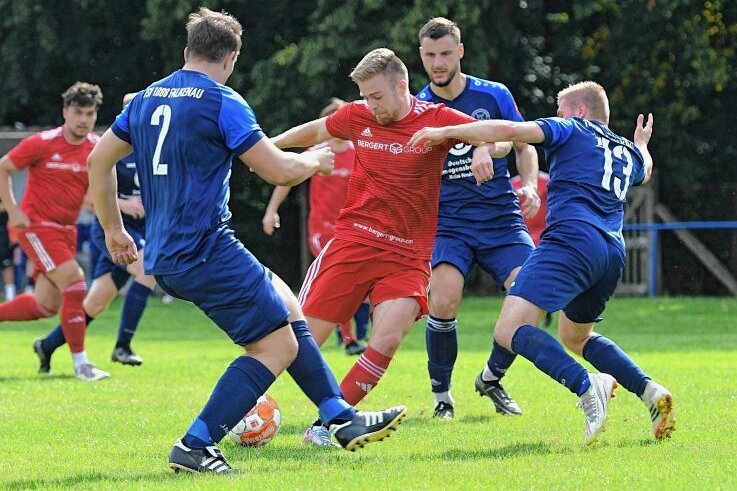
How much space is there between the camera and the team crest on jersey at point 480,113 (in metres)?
8.69

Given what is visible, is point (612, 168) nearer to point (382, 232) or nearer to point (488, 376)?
point (382, 232)

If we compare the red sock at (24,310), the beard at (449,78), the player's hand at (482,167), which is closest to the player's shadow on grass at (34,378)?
the red sock at (24,310)

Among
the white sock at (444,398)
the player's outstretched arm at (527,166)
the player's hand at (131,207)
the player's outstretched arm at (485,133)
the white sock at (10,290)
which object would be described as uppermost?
the player's outstretched arm at (485,133)

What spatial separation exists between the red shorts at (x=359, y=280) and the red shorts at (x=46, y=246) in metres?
4.29

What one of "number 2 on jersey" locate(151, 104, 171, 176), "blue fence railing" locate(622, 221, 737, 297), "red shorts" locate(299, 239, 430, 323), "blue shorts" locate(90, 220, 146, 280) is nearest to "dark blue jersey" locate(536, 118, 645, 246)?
"red shorts" locate(299, 239, 430, 323)

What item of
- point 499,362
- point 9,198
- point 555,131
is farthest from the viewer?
point 9,198

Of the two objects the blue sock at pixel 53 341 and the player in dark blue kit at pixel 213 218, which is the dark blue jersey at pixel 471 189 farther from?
the blue sock at pixel 53 341

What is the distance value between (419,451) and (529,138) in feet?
5.51

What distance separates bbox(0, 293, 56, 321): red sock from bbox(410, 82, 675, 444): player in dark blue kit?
5.80 metres

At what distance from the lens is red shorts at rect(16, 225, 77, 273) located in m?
11.5

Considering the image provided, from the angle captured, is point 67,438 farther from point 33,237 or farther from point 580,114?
point 33,237

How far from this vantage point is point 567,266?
7203 millimetres

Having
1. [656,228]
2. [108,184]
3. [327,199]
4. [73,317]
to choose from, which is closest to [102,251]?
[73,317]

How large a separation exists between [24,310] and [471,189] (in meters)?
4.87
